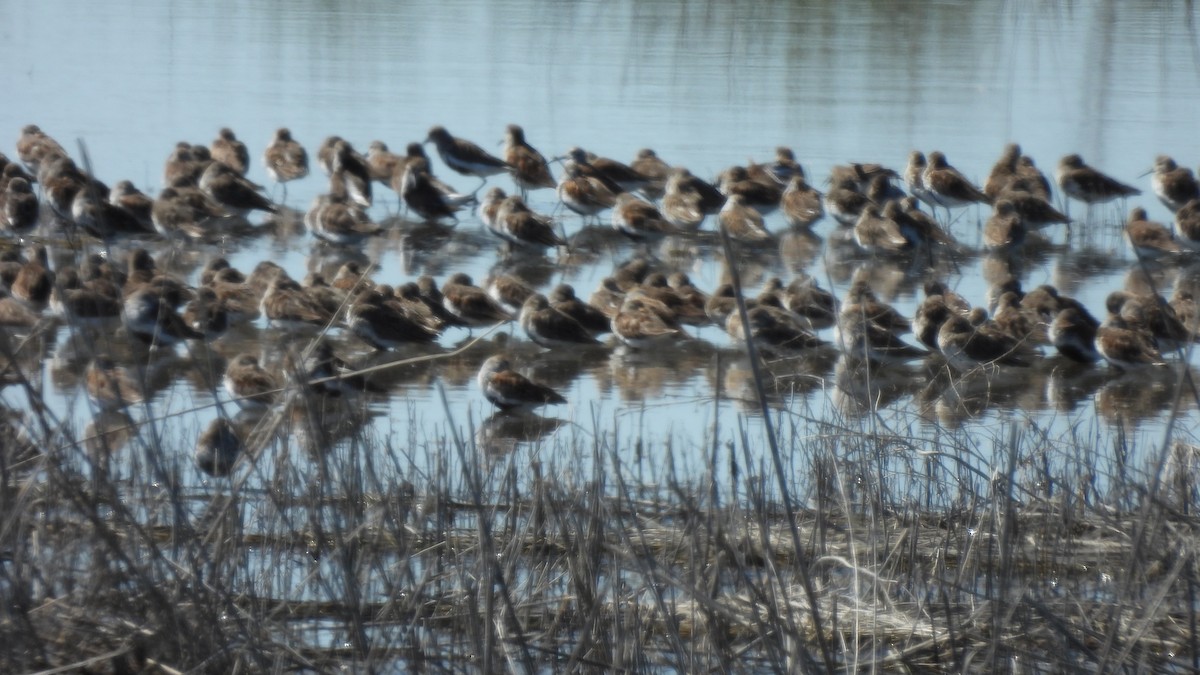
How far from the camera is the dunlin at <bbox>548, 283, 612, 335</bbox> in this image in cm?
898

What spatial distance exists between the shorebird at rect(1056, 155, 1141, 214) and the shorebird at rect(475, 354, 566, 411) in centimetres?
658

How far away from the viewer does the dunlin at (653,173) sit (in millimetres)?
13117

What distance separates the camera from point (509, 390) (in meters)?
7.57

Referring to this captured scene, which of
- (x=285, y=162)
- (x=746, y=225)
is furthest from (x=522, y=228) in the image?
(x=285, y=162)

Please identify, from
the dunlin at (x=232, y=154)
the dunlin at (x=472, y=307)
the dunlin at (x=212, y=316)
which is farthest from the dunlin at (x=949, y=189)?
the dunlin at (x=212, y=316)

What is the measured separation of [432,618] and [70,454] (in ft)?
3.82

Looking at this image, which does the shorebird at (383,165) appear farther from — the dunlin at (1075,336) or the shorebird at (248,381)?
the dunlin at (1075,336)

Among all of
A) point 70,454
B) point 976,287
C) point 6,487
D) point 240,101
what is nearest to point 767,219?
point 976,287

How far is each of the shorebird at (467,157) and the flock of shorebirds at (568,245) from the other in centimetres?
2

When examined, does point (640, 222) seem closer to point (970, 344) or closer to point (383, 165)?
point (383, 165)

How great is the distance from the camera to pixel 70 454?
4438 mm

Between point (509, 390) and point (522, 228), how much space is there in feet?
11.6

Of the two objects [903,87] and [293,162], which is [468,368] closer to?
[293,162]

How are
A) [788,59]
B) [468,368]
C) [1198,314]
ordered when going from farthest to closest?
1. [788,59]
2. [468,368]
3. [1198,314]
